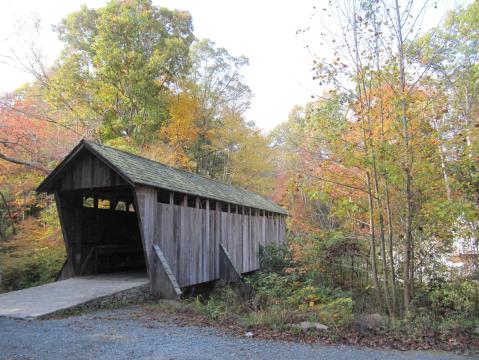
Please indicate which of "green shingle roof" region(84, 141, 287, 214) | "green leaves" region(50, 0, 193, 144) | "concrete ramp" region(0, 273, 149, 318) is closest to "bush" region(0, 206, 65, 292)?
"concrete ramp" region(0, 273, 149, 318)

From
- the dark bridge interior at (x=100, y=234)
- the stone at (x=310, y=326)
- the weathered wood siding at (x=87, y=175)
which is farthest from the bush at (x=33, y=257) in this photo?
the stone at (x=310, y=326)

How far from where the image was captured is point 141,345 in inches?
179

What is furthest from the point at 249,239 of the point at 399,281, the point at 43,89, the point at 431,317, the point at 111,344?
the point at 43,89

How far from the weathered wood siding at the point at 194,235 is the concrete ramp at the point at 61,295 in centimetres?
99

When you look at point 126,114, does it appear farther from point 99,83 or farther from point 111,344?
point 111,344

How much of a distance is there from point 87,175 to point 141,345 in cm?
522

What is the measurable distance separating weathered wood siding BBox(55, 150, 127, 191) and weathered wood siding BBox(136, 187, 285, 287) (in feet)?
3.13

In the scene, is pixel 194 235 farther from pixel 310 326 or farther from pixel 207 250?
pixel 310 326

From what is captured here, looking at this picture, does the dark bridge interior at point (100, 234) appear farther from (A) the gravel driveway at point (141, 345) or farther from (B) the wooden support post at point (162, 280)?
(A) the gravel driveway at point (141, 345)

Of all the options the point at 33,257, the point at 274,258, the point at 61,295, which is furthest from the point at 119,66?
the point at 61,295

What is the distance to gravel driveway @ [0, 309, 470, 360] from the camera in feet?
13.6

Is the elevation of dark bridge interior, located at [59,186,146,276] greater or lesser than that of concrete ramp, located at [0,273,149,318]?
greater

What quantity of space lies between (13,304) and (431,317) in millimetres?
7025

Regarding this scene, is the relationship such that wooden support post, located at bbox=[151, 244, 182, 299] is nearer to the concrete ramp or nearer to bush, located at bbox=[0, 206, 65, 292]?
the concrete ramp
